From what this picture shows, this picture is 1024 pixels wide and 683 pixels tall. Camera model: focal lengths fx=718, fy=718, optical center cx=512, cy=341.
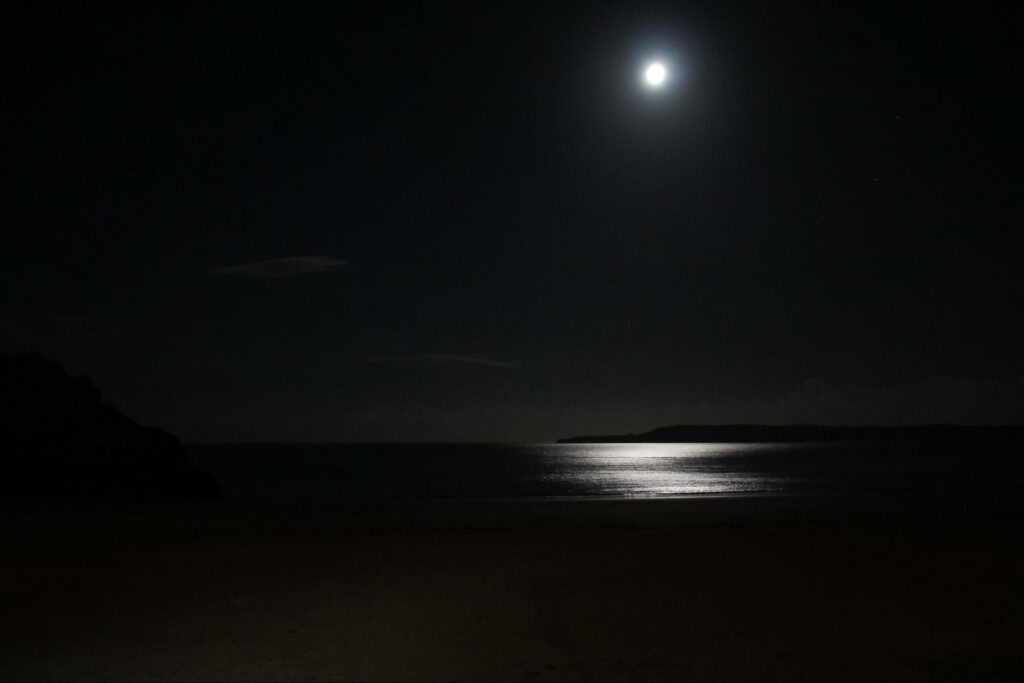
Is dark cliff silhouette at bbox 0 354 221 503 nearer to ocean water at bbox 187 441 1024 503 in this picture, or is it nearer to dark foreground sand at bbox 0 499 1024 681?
ocean water at bbox 187 441 1024 503

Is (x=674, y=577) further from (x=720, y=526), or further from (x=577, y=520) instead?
(x=577, y=520)

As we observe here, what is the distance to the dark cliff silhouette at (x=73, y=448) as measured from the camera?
2980 cm

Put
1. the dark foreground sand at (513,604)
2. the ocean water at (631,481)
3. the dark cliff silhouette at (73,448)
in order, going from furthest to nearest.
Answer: the ocean water at (631,481), the dark cliff silhouette at (73,448), the dark foreground sand at (513,604)

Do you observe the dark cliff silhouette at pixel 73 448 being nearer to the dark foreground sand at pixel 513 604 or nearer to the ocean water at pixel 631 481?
the ocean water at pixel 631 481

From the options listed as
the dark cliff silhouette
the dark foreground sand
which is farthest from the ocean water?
the dark foreground sand

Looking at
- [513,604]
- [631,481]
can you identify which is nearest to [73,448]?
[513,604]

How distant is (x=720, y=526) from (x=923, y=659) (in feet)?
38.9

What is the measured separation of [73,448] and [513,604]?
28.6 meters

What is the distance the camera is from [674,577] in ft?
38.1

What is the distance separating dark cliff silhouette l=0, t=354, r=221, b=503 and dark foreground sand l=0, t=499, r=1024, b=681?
1394 cm

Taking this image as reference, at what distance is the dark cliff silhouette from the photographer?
29.8 meters

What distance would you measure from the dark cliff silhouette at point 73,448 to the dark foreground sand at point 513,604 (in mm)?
13944

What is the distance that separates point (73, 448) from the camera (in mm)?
31094

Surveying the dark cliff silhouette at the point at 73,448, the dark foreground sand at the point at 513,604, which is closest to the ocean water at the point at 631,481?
the dark cliff silhouette at the point at 73,448
